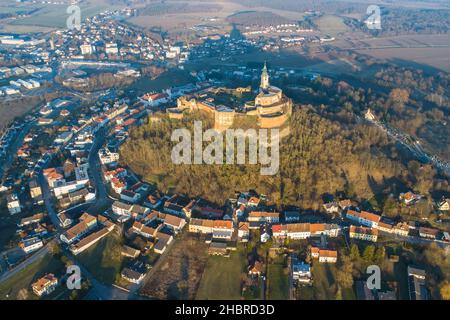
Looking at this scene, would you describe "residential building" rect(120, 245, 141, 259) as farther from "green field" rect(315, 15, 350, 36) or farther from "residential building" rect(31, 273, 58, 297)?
"green field" rect(315, 15, 350, 36)

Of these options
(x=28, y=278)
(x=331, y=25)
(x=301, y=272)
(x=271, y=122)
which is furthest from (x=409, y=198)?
(x=331, y=25)

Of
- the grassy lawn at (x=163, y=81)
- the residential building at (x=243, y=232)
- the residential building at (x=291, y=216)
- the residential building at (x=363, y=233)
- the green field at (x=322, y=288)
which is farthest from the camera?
the grassy lawn at (x=163, y=81)

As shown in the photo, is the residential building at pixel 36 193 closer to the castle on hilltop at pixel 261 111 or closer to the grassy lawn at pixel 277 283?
the castle on hilltop at pixel 261 111

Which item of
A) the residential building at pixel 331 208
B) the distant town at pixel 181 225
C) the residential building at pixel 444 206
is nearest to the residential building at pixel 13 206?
the distant town at pixel 181 225

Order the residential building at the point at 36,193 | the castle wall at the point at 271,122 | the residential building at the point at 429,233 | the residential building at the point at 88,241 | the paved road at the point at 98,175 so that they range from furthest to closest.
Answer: the castle wall at the point at 271,122
the residential building at the point at 36,193
the paved road at the point at 98,175
the residential building at the point at 429,233
the residential building at the point at 88,241

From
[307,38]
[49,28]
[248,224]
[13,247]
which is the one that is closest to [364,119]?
[248,224]

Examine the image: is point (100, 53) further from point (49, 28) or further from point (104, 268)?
point (104, 268)

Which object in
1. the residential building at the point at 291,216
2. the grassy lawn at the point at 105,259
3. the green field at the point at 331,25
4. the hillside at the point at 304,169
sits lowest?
the grassy lawn at the point at 105,259
